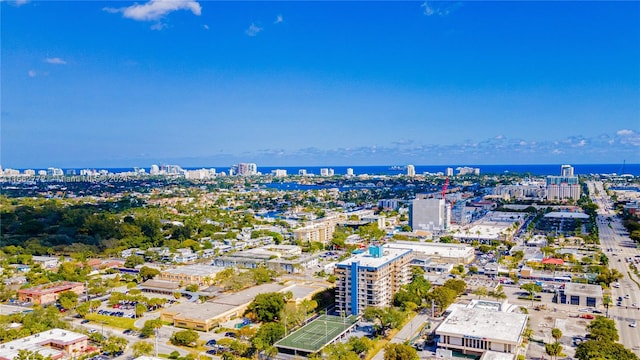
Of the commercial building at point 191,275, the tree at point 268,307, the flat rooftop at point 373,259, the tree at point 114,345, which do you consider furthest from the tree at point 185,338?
the commercial building at point 191,275

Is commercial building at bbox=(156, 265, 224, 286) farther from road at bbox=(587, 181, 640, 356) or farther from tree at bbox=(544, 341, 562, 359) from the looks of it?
road at bbox=(587, 181, 640, 356)

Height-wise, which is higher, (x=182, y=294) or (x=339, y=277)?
(x=339, y=277)

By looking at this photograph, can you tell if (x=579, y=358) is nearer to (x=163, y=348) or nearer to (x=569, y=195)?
(x=163, y=348)

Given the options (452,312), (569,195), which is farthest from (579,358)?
(569,195)

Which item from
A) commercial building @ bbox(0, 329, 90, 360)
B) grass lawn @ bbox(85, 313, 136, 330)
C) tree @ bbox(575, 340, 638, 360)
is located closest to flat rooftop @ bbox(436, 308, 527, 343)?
tree @ bbox(575, 340, 638, 360)

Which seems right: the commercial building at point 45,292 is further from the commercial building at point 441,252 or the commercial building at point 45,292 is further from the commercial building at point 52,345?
the commercial building at point 441,252
